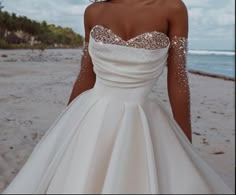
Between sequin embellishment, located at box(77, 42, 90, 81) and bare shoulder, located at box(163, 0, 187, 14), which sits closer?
bare shoulder, located at box(163, 0, 187, 14)

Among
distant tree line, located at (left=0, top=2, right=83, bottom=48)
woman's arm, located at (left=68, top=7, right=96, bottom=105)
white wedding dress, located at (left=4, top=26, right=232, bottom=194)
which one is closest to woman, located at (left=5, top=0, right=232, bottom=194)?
white wedding dress, located at (left=4, top=26, right=232, bottom=194)

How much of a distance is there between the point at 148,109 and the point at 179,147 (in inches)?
6.9

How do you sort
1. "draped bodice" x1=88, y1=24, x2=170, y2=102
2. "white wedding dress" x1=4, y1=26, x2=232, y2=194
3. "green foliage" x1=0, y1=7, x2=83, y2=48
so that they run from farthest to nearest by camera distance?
1. "green foliage" x1=0, y1=7, x2=83, y2=48
2. "draped bodice" x1=88, y1=24, x2=170, y2=102
3. "white wedding dress" x1=4, y1=26, x2=232, y2=194

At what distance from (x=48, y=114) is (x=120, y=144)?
215 inches

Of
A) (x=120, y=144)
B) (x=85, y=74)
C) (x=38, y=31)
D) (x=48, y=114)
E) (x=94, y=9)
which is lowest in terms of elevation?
(x=38, y=31)

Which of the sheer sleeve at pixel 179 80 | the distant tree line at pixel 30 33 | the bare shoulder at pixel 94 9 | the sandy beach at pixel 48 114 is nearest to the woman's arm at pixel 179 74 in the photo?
the sheer sleeve at pixel 179 80

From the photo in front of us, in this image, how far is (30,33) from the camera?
86.3 ft

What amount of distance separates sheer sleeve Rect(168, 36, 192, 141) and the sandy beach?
163 millimetres

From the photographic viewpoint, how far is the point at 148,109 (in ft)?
4.69

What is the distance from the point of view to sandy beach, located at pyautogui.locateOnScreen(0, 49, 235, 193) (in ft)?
13.1

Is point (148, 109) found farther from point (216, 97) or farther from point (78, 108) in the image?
point (216, 97)

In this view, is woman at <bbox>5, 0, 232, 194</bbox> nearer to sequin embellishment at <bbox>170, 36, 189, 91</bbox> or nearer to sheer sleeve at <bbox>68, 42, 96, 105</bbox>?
sequin embellishment at <bbox>170, 36, 189, 91</bbox>

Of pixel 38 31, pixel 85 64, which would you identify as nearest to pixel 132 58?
pixel 85 64

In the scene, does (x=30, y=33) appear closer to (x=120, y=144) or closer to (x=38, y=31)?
(x=38, y=31)
